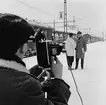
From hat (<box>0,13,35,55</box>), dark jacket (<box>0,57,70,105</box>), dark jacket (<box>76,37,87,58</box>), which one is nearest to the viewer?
dark jacket (<box>0,57,70,105</box>)

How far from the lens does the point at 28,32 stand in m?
0.90

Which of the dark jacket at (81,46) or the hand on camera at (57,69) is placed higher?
the hand on camera at (57,69)

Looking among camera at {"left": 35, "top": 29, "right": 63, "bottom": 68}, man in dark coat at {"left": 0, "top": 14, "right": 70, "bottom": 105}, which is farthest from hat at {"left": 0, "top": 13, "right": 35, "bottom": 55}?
camera at {"left": 35, "top": 29, "right": 63, "bottom": 68}

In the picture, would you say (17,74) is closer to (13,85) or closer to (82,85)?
(13,85)

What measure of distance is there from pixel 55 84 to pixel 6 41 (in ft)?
1.27

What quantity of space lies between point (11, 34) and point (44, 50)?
1.15 ft

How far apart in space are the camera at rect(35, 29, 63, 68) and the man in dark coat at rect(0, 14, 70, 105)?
0.75ft

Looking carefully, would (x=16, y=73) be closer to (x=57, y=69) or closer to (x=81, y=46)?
(x=57, y=69)

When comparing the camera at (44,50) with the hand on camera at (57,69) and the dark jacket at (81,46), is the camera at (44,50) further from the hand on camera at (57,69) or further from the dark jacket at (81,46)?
the dark jacket at (81,46)

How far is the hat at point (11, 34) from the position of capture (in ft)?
2.78

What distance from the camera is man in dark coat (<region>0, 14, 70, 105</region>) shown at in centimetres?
73

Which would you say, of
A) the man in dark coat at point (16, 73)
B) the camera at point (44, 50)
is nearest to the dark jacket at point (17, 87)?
the man in dark coat at point (16, 73)

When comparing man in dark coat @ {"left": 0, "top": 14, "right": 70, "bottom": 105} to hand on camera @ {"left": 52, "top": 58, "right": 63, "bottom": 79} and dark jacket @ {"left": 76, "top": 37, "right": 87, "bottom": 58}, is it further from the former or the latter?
dark jacket @ {"left": 76, "top": 37, "right": 87, "bottom": 58}

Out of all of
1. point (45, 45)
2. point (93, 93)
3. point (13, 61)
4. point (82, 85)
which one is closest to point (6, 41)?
point (13, 61)
